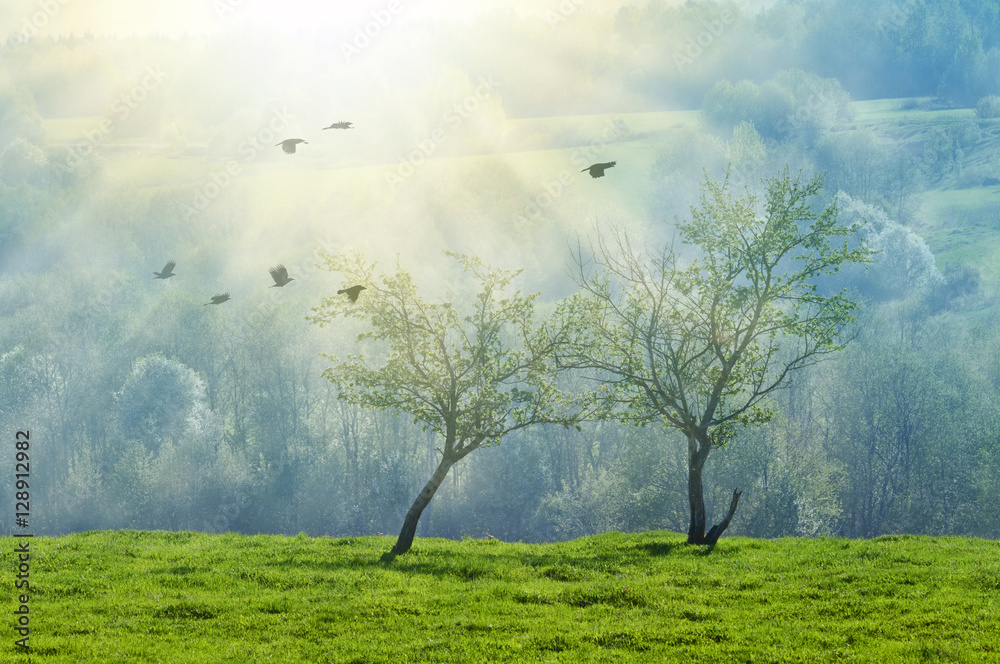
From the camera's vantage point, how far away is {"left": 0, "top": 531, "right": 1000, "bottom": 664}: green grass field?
709 inches

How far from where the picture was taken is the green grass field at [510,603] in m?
18.0

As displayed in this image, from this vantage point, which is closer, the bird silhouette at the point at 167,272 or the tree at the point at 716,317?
the bird silhouette at the point at 167,272

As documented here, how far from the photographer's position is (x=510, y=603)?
2194 cm

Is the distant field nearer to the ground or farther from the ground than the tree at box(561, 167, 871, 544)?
farther from the ground

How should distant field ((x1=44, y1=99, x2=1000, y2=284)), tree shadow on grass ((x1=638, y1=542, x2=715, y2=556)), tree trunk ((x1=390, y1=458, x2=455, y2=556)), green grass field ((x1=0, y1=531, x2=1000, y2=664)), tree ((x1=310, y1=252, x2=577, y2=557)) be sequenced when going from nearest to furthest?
green grass field ((x1=0, y1=531, x2=1000, y2=664)), tree shadow on grass ((x1=638, y1=542, x2=715, y2=556)), tree trunk ((x1=390, y1=458, x2=455, y2=556)), tree ((x1=310, y1=252, x2=577, y2=557)), distant field ((x1=44, y1=99, x2=1000, y2=284))

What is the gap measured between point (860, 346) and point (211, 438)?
84643 millimetres

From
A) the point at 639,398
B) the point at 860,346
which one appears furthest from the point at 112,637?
the point at 860,346

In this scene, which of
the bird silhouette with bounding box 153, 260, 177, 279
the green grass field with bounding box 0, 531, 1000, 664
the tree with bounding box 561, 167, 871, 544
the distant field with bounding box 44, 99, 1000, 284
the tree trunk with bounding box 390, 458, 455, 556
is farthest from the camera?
the distant field with bounding box 44, 99, 1000, 284

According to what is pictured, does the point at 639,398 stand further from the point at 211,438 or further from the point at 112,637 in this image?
the point at 211,438

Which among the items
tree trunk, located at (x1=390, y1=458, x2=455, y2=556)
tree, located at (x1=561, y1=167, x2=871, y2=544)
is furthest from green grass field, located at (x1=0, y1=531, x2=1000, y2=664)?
tree, located at (x1=561, y1=167, x2=871, y2=544)

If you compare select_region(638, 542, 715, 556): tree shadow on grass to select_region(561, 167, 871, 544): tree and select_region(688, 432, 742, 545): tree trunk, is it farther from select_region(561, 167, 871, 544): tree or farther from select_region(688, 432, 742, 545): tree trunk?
select_region(561, 167, 871, 544): tree

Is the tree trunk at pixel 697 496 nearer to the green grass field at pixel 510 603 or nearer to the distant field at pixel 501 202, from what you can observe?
the green grass field at pixel 510 603

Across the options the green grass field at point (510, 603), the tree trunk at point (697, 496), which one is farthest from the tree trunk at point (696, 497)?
the green grass field at point (510, 603)

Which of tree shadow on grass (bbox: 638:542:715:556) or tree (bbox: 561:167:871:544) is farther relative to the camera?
tree (bbox: 561:167:871:544)
